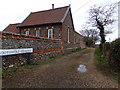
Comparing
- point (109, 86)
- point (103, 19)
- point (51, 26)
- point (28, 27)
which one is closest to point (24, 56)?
point (109, 86)

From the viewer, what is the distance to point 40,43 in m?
9.83

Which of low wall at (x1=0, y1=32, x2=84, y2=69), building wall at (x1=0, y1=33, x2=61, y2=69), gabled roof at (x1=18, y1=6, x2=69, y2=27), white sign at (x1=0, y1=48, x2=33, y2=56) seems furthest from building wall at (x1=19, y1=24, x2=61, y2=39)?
white sign at (x1=0, y1=48, x2=33, y2=56)

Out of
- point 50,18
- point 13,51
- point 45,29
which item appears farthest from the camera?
point 50,18

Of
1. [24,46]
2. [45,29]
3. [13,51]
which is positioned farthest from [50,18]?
[13,51]

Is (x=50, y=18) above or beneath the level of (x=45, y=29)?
above

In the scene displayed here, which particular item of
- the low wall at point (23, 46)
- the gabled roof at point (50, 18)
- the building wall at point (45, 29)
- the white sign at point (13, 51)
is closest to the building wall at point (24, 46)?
the low wall at point (23, 46)

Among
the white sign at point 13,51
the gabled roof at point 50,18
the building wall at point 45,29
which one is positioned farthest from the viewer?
the gabled roof at point 50,18

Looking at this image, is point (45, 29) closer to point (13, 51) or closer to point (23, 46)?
point (23, 46)

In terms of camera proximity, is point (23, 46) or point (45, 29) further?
point (45, 29)

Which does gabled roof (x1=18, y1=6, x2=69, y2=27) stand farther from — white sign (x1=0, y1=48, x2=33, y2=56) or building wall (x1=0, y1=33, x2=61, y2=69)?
white sign (x1=0, y1=48, x2=33, y2=56)

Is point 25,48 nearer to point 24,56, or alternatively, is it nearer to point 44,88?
point 24,56

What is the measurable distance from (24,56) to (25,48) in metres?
0.64

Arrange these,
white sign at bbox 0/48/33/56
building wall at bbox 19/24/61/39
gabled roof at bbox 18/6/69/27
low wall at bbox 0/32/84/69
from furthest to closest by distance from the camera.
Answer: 1. gabled roof at bbox 18/6/69/27
2. building wall at bbox 19/24/61/39
3. low wall at bbox 0/32/84/69
4. white sign at bbox 0/48/33/56

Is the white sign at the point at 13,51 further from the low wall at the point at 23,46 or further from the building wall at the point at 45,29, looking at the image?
the building wall at the point at 45,29
